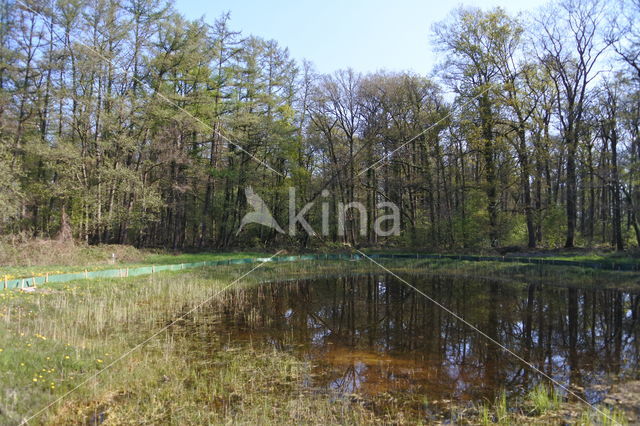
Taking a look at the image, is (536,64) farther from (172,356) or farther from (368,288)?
(172,356)

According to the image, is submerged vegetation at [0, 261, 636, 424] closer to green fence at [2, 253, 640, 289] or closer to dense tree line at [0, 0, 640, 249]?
green fence at [2, 253, 640, 289]

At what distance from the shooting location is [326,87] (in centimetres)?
2964

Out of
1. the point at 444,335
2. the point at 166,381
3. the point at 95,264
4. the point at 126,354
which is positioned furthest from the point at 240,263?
the point at 166,381

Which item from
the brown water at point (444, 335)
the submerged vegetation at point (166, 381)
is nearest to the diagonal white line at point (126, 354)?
the submerged vegetation at point (166, 381)

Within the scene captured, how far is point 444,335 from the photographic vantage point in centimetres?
961

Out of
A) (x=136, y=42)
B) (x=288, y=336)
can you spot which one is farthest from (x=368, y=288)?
(x=136, y=42)

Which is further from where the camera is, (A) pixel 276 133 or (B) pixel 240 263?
(A) pixel 276 133

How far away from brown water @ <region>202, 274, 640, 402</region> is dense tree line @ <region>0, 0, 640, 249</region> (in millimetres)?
8884

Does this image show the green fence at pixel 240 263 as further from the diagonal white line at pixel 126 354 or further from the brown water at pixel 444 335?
the diagonal white line at pixel 126 354

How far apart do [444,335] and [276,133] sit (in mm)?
21240

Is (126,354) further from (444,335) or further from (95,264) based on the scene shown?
(95,264)

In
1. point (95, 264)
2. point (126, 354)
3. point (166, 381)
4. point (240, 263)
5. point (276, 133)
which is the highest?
point (276, 133)

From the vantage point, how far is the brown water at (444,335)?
6746 millimetres

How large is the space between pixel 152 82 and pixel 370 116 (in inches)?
560
